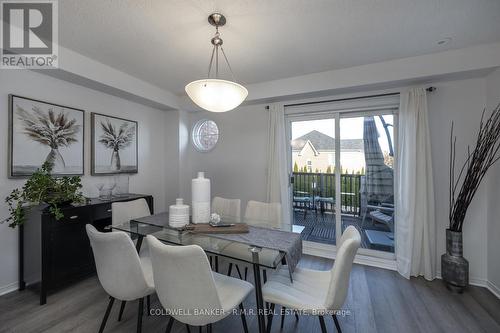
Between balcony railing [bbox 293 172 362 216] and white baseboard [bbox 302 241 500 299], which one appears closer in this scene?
white baseboard [bbox 302 241 500 299]

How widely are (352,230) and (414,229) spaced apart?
161 centimetres

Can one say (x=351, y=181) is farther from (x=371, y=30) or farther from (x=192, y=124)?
(x=192, y=124)

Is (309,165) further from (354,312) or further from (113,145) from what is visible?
(113,145)

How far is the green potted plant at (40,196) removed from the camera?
79.8 inches

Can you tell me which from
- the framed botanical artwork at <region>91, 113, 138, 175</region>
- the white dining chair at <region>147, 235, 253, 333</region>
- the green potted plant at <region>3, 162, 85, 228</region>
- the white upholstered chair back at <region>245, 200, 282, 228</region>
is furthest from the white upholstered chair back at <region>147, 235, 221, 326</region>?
the framed botanical artwork at <region>91, 113, 138, 175</region>

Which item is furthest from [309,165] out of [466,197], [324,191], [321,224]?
[466,197]

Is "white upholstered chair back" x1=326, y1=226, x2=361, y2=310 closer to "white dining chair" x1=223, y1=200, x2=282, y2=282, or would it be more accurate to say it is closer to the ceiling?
"white dining chair" x1=223, y1=200, x2=282, y2=282

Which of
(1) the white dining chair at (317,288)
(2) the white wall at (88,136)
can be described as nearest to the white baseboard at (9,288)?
(2) the white wall at (88,136)

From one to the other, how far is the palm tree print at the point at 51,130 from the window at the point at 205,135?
5.86ft

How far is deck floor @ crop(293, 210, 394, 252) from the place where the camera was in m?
3.10

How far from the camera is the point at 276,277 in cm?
165

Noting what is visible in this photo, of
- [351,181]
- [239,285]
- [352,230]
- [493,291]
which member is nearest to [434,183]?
[351,181]

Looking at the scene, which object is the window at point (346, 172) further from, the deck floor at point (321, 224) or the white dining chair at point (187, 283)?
the white dining chair at point (187, 283)

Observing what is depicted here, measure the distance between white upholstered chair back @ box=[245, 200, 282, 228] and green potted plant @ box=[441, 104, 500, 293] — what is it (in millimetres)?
1849
